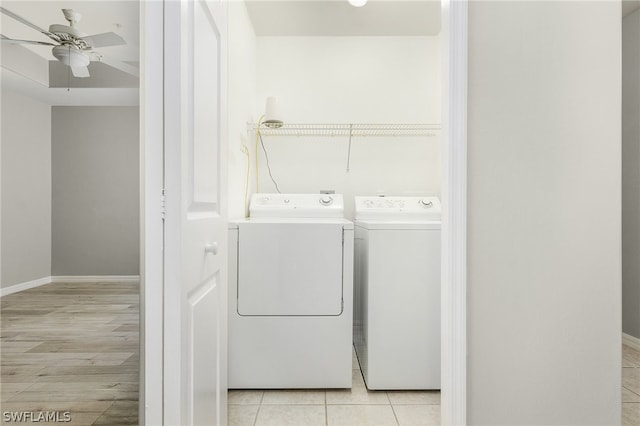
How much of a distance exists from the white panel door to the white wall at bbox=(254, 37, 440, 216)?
1.55 meters

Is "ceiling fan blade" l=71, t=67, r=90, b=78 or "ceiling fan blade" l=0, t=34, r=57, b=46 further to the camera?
"ceiling fan blade" l=71, t=67, r=90, b=78

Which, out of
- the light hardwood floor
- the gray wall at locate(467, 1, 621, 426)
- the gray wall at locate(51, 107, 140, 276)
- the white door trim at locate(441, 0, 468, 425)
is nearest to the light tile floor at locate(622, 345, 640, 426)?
the gray wall at locate(467, 1, 621, 426)

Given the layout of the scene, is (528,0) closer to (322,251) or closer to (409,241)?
(409,241)

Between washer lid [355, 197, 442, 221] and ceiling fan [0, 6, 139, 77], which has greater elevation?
ceiling fan [0, 6, 139, 77]

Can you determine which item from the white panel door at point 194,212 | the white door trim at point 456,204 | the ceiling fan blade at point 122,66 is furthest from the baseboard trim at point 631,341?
the ceiling fan blade at point 122,66

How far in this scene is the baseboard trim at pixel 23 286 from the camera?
1.82 ft

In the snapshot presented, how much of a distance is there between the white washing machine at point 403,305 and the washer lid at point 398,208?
0.66m

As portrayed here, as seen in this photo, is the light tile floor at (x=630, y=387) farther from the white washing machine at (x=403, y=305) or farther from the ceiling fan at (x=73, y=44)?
the ceiling fan at (x=73, y=44)

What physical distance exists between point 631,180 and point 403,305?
1980 millimetres

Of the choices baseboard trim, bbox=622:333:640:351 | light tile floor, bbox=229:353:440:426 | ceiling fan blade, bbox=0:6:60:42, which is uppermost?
ceiling fan blade, bbox=0:6:60:42

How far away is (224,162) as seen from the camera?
4.36 feet

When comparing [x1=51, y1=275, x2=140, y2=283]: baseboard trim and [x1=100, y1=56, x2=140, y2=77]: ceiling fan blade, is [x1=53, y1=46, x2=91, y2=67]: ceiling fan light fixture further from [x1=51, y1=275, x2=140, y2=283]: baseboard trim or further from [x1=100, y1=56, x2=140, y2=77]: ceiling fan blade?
[x1=51, y1=275, x2=140, y2=283]: baseboard trim

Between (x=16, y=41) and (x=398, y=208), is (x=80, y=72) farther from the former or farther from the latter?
(x=398, y=208)

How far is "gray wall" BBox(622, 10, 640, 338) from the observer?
2.41 m
